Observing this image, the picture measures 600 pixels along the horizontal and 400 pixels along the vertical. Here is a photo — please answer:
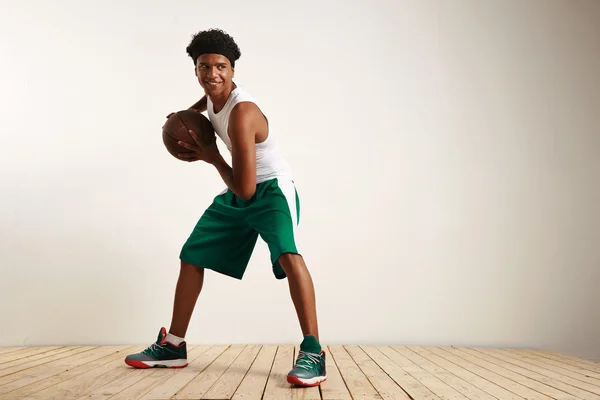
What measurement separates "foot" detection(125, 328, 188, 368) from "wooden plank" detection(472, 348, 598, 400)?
1.36 metres

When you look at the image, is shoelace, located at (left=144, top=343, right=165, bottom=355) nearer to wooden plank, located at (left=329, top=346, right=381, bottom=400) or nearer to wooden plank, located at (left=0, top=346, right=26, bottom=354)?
wooden plank, located at (left=329, top=346, right=381, bottom=400)

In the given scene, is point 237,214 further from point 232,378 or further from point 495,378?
point 495,378

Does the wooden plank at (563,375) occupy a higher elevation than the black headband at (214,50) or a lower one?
lower

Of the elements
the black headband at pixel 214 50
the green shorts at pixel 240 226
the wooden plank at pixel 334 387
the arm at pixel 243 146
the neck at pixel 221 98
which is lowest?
the wooden plank at pixel 334 387

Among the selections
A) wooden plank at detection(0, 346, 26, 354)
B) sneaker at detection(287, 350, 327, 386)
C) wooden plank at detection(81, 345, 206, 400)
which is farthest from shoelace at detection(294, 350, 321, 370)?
wooden plank at detection(0, 346, 26, 354)

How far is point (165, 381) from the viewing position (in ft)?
6.81

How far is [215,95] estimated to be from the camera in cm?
231

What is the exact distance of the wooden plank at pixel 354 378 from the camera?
187 cm

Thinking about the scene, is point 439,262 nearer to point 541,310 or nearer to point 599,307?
point 541,310

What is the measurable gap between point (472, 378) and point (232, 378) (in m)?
0.87

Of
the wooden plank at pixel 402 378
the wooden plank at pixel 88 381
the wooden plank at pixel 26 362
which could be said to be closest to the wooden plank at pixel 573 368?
the wooden plank at pixel 402 378

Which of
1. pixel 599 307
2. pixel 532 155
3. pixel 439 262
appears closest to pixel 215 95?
pixel 439 262

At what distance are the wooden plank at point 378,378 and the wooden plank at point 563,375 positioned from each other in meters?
0.67

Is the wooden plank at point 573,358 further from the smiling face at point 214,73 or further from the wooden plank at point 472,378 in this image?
the smiling face at point 214,73
